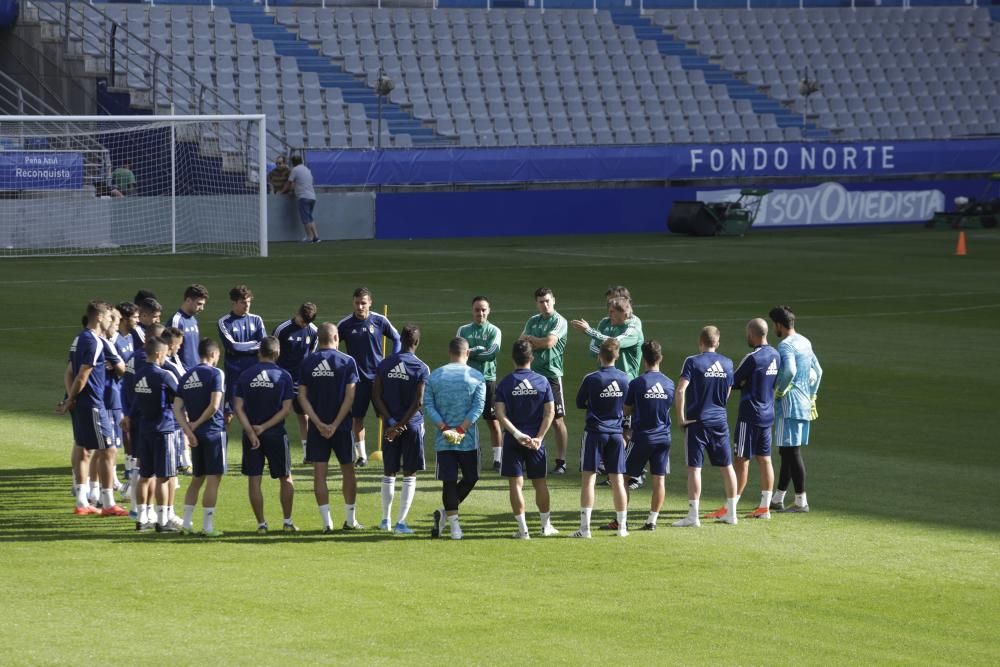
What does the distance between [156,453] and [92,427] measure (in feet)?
3.78

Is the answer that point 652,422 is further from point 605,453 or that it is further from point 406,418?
point 406,418

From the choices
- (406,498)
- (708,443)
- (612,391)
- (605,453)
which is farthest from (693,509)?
(406,498)

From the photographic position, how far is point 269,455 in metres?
12.9

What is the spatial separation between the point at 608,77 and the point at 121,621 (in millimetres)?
42530

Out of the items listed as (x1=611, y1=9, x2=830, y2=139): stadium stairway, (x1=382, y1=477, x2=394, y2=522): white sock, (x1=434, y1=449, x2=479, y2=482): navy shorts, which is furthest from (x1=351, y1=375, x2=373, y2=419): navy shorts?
(x1=611, y1=9, x2=830, y2=139): stadium stairway

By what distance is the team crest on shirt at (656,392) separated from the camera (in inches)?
517

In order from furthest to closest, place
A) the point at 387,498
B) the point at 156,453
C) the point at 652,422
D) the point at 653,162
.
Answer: the point at 653,162 < the point at 652,422 < the point at 387,498 < the point at 156,453

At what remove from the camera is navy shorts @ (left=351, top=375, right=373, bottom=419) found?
1405 cm

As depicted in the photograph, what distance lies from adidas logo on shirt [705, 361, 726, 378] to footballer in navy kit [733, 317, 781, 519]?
33 centimetres

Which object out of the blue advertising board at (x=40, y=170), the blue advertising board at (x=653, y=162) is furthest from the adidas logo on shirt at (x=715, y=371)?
the blue advertising board at (x=653, y=162)

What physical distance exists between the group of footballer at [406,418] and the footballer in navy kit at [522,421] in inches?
0.5

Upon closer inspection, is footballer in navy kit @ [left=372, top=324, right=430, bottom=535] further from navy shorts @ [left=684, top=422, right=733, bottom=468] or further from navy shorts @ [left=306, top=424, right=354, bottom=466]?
navy shorts @ [left=684, top=422, right=733, bottom=468]

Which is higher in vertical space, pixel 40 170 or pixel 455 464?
pixel 40 170

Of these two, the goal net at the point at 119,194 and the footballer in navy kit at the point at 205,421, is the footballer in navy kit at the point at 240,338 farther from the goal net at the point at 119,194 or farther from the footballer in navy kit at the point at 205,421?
the goal net at the point at 119,194
